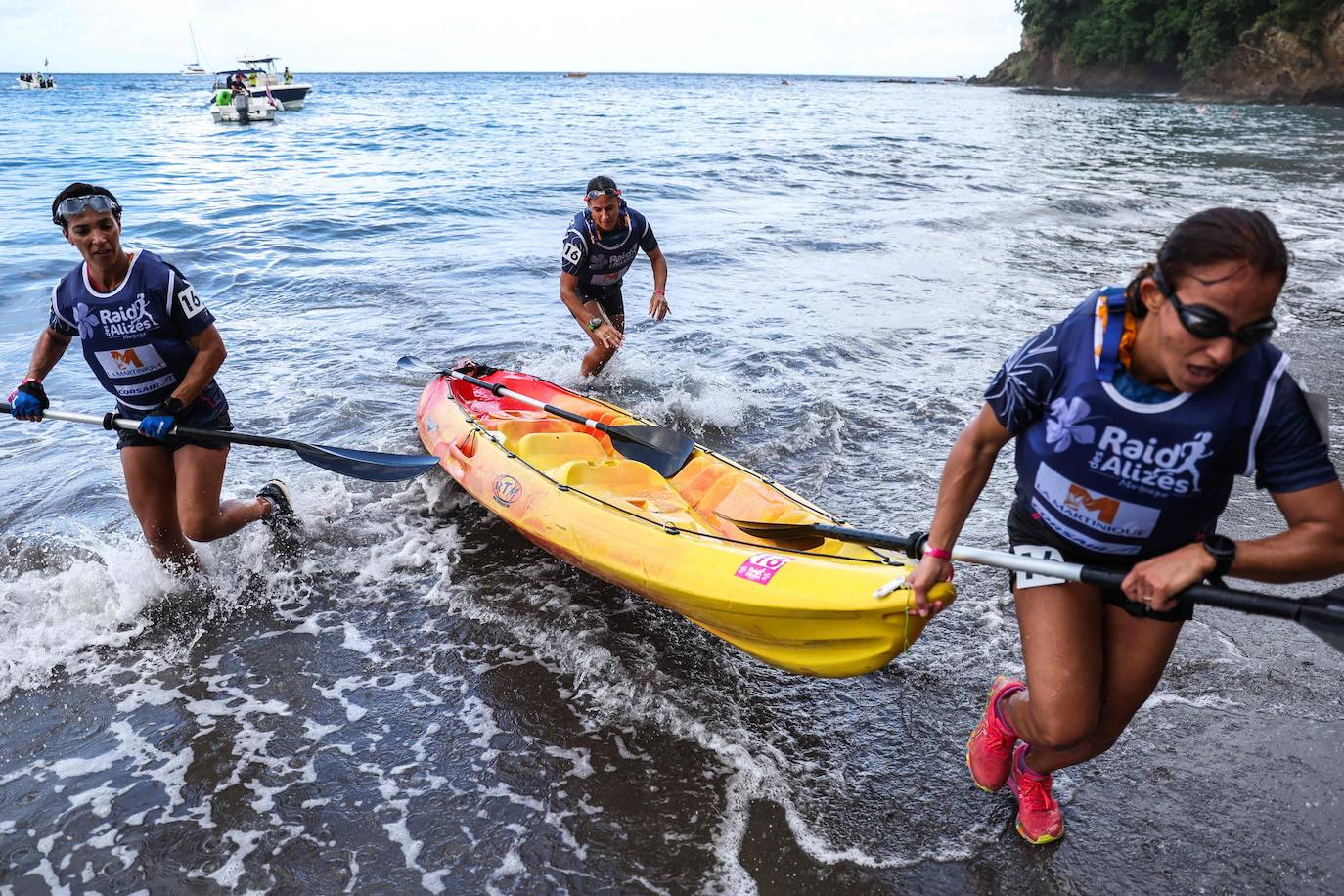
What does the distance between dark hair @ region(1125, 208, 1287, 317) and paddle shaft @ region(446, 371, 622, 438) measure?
3717 mm

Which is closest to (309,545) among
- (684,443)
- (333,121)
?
(684,443)

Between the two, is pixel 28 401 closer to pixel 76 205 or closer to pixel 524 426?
pixel 76 205

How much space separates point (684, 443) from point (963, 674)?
202 centimetres

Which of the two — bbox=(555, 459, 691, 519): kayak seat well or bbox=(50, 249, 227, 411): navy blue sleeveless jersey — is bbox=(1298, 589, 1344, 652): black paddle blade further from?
bbox=(50, 249, 227, 411): navy blue sleeveless jersey

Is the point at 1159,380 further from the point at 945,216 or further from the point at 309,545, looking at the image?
the point at 945,216

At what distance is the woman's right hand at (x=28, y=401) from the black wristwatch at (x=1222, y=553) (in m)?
5.12

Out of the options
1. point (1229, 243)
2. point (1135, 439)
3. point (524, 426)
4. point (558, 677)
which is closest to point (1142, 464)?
point (1135, 439)

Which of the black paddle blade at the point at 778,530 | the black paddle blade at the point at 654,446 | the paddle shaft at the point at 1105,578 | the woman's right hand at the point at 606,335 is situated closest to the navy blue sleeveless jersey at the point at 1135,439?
the paddle shaft at the point at 1105,578

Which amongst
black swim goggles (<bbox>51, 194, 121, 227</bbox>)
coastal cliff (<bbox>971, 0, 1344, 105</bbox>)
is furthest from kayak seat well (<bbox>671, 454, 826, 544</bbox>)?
coastal cliff (<bbox>971, 0, 1344, 105</bbox>)

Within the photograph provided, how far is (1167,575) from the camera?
7.72 feet

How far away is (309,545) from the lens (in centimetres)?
551

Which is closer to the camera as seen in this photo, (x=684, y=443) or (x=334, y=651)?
(x=334, y=651)

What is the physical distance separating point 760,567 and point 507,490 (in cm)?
191

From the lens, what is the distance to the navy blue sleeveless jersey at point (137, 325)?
4223mm
